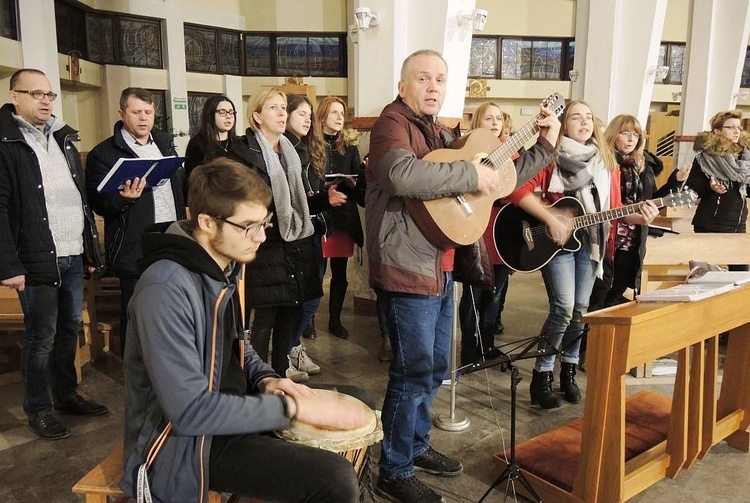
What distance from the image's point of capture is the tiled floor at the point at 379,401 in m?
2.59

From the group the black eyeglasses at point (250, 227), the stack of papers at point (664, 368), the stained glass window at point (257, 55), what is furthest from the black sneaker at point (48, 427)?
the stained glass window at point (257, 55)

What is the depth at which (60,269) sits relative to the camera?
2.99 metres

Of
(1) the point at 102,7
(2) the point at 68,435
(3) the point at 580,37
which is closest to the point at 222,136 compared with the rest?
(2) the point at 68,435

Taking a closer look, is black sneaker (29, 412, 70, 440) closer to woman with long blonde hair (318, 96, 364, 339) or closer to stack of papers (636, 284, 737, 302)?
woman with long blonde hair (318, 96, 364, 339)

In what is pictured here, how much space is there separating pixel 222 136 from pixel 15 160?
1.46 metres

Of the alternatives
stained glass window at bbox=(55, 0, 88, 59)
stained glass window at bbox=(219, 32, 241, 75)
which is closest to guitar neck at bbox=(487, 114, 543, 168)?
stained glass window at bbox=(55, 0, 88, 59)

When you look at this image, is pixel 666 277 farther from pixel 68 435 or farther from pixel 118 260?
pixel 68 435

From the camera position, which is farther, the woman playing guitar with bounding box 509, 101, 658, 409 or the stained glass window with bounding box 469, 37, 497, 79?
the stained glass window with bounding box 469, 37, 497, 79

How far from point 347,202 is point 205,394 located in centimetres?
275

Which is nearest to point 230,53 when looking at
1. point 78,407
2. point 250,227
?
point 78,407

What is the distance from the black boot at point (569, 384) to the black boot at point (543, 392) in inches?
3.0

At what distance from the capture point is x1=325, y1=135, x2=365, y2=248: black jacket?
13.9 feet

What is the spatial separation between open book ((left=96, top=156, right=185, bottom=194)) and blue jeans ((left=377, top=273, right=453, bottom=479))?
128 centimetres

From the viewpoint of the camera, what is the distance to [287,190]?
10.2ft
